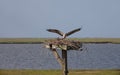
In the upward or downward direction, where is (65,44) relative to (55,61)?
upward

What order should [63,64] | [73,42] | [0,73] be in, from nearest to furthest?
[73,42] → [63,64] → [0,73]

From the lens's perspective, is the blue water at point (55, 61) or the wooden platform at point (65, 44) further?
the blue water at point (55, 61)

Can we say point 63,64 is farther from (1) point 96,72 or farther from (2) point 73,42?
(1) point 96,72

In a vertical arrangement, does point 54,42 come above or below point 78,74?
above

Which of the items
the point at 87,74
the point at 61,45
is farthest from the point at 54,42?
the point at 87,74

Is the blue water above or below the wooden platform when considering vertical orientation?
below

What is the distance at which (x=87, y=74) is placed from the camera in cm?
5075

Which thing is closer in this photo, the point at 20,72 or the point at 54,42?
the point at 54,42

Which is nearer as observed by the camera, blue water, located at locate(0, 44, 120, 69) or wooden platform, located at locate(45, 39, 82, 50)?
wooden platform, located at locate(45, 39, 82, 50)

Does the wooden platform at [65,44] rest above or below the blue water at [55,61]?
above

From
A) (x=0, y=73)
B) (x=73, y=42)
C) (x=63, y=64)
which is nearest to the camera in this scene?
(x=73, y=42)

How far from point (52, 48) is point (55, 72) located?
2214cm

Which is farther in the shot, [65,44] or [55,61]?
[55,61]

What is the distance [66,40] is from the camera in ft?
94.8
